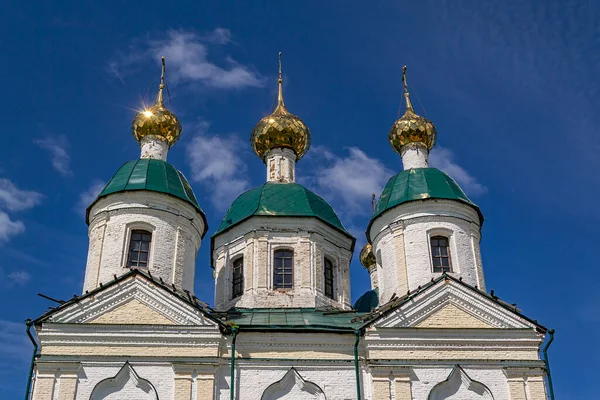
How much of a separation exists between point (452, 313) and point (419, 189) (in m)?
3.38

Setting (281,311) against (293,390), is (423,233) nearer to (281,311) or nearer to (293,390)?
(281,311)

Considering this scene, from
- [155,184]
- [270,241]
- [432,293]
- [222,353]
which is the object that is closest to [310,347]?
[222,353]

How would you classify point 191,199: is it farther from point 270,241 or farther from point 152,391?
point 152,391

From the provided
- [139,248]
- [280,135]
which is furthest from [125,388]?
[280,135]

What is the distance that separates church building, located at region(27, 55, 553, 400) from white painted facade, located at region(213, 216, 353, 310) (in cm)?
3

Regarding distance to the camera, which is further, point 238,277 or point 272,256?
point 238,277

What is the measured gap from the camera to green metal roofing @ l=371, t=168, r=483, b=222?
1716 cm

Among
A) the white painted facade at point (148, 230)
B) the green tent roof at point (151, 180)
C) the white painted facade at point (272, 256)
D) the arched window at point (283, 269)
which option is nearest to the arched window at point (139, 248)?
the white painted facade at point (148, 230)

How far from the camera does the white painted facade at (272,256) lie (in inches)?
678

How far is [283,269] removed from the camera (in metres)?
17.7

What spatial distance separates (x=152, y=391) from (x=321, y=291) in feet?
16.5

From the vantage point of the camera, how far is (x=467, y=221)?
17.2 metres

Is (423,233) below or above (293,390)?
above

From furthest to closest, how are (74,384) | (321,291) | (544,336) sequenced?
(321,291), (544,336), (74,384)
